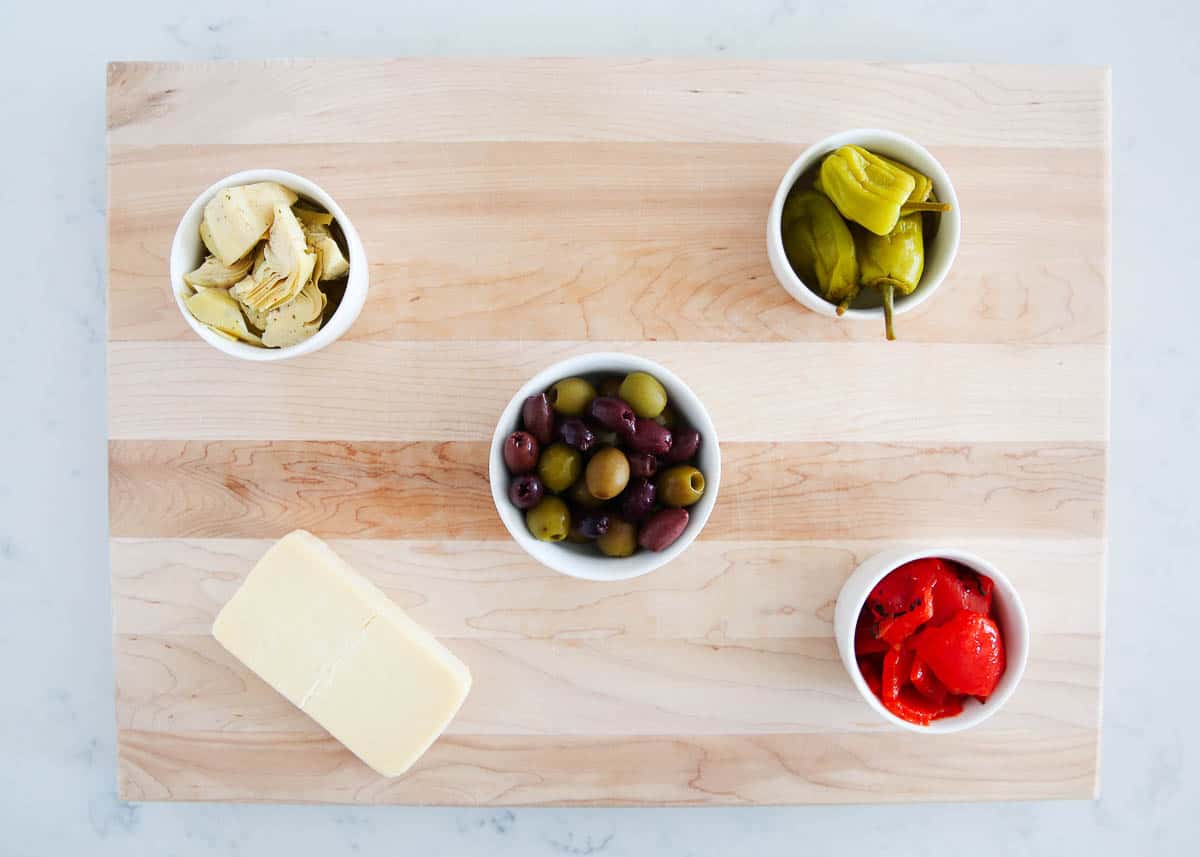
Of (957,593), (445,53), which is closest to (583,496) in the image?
(957,593)

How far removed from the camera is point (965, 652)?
36.4 inches

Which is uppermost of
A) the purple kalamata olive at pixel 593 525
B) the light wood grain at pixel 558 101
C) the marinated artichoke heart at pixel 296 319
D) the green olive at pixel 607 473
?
the light wood grain at pixel 558 101

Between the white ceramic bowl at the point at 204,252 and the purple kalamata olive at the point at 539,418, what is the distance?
0.24 meters

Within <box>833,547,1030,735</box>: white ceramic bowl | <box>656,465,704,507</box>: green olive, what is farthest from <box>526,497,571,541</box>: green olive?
<box>833,547,1030,735</box>: white ceramic bowl

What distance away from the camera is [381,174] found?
1.03 metres

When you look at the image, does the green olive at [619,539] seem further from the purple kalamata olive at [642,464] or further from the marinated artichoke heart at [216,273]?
the marinated artichoke heart at [216,273]

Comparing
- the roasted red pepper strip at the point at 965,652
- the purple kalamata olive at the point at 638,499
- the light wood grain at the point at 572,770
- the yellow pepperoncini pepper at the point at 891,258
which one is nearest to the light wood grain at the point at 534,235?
the yellow pepperoncini pepper at the point at 891,258

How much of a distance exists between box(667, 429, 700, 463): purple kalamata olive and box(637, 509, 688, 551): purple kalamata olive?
0.06m

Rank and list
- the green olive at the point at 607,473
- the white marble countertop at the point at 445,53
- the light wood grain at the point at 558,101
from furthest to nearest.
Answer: the white marble countertop at the point at 445,53, the light wood grain at the point at 558,101, the green olive at the point at 607,473

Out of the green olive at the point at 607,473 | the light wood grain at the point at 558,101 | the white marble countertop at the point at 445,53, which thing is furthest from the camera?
the white marble countertop at the point at 445,53

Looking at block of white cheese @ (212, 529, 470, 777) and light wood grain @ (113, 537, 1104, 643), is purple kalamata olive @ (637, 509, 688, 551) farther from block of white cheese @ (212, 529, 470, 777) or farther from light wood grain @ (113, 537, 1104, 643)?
block of white cheese @ (212, 529, 470, 777)

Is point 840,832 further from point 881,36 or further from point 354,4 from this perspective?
point 354,4

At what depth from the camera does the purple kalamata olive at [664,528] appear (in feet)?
2.90

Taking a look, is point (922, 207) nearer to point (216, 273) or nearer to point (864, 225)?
point (864, 225)
